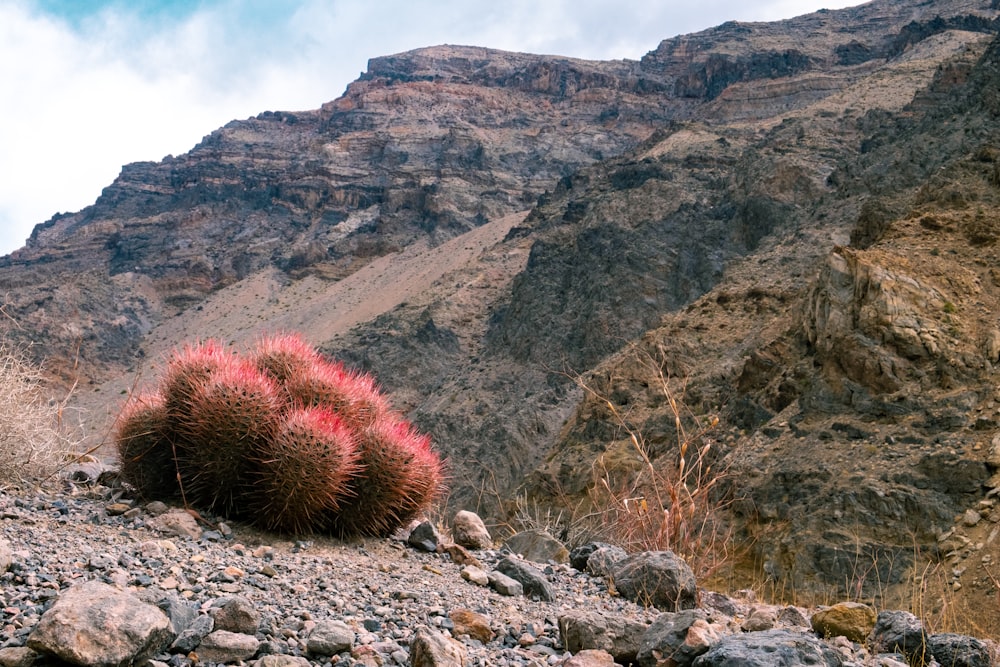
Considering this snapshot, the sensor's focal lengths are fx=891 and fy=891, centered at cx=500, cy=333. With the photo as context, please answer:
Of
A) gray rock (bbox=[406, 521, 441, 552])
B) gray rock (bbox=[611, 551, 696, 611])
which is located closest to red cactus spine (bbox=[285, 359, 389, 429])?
gray rock (bbox=[406, 521, 441, 552])

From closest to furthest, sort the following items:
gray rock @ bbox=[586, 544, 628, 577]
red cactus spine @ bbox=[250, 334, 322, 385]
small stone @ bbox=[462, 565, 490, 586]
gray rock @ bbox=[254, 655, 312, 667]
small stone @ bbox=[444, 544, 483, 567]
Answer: gray rock @ bbox=[254, 655, 312, 667] → small stone @ bbox=[462, 565, 490, 586] → gray rock @ bbox=[586, 544, 628, 577] → small stone @ bbox=[444, 544, 483, 567] → red cactus spine @ bbox=[250, 334, 322, 385]

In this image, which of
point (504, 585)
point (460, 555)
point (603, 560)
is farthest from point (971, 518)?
point (504, 585)

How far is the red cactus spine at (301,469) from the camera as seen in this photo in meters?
4.52

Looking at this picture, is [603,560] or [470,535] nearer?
[603,560]

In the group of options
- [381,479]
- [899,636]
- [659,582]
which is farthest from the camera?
[381,479]

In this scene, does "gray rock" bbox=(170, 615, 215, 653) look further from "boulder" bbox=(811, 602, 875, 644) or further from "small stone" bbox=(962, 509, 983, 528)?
"small stone" bbox=(962, 509, 983, 528)

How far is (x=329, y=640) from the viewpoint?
9.52 ft

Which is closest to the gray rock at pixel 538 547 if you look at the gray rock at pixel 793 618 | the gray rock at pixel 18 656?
the gray rock at pixel 793 618

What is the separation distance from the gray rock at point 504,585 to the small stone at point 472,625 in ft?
2.79

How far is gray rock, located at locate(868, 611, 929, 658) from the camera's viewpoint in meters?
3.60

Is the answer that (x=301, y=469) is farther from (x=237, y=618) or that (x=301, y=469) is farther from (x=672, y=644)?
(x=672, y=644)

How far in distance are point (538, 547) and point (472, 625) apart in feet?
7.65

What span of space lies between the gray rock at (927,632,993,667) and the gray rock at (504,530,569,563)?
2.30 meters

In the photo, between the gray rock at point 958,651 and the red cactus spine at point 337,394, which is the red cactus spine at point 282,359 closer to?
the red cactus spine at point 337,394
